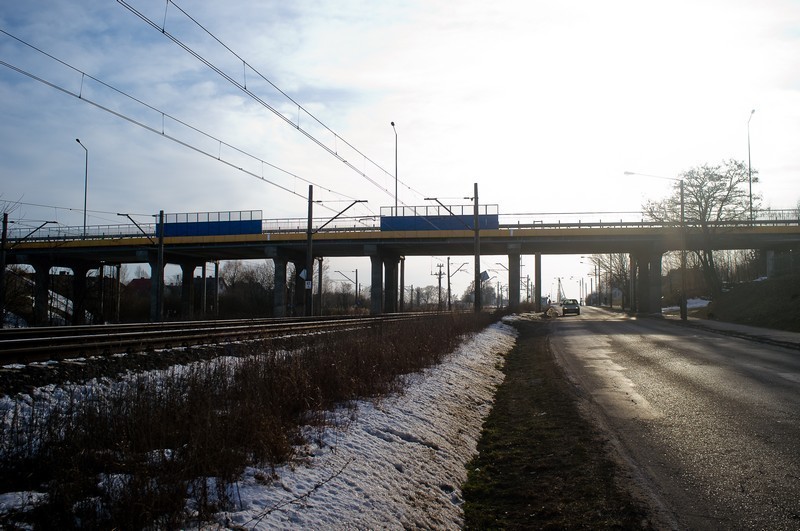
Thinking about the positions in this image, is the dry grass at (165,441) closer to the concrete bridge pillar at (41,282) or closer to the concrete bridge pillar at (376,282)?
the concrete bridge pillar at (376,282)

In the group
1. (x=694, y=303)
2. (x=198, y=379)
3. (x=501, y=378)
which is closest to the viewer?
(x=198, y=379)

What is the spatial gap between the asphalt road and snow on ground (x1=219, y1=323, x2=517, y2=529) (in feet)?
6.44

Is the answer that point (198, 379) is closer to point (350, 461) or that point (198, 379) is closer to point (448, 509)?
point (350, 461)

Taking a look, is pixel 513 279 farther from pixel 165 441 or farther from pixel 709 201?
pixel 165 441

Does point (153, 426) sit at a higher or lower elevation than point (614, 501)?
higher

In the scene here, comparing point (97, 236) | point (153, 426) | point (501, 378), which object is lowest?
point (501, 378)

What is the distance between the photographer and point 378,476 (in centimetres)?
536

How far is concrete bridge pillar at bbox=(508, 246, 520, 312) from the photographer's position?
191 feet

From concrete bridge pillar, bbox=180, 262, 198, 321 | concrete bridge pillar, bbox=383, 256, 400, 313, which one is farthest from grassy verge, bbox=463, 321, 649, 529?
concrete bridge pillar, bbox=180, 262, 198, 321

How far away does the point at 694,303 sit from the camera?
227ft

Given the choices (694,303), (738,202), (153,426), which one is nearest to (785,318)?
(738,202)

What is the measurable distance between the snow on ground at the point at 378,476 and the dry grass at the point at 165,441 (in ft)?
0.93

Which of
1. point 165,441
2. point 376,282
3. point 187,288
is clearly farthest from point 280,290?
point 165,441

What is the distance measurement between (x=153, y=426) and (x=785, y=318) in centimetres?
3416
